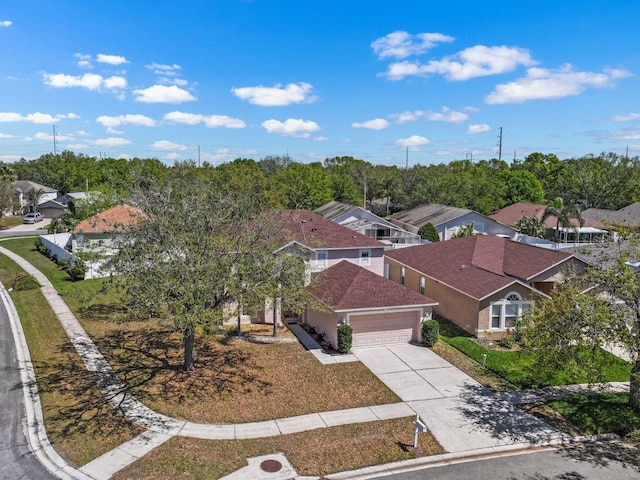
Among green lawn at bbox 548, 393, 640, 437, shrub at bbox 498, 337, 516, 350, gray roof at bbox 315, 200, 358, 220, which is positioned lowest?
green lawn at bbox 548, 393, 640, 437

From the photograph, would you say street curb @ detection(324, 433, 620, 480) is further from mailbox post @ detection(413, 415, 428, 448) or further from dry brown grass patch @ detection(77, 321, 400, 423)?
dry brown grass patch @ detection(77, 321, 400, 423)

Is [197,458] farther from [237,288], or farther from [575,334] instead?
[575,334]

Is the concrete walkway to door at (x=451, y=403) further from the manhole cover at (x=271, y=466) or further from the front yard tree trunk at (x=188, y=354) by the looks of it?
the front yard tree trunk at (x=188, y=354)

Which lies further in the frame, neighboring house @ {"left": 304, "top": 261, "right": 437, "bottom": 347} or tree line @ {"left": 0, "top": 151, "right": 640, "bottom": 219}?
tree line @ {"left": 0, "top": 151, "right": 640, "bottom": 219}

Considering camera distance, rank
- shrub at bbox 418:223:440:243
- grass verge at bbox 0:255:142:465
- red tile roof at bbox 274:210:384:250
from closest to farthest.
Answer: grass verge at bbox 0:255:142:465, red tile roof at bbox 274:210:384:250, shrub at bbox 418:223:440:243

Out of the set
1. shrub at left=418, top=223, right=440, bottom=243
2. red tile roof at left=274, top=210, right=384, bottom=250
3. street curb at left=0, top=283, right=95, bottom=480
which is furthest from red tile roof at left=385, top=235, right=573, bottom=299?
street curb at left=0, top=283, right=95, bottom=480

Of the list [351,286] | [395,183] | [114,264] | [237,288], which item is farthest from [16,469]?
[395,183]
